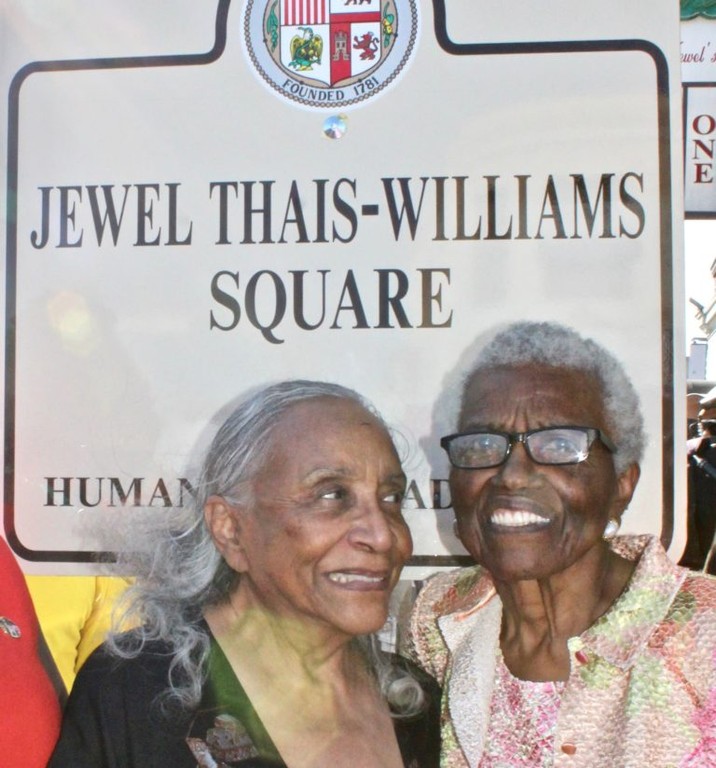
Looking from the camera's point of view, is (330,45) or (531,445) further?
(330,45)

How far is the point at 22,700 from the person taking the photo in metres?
1.73

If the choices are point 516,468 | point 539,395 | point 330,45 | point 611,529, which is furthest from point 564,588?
point 330,45

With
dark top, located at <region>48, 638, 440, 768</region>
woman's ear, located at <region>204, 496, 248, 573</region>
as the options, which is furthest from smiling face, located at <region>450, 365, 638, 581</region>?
dark top, located at <region>48, 638, 440, 768</region>

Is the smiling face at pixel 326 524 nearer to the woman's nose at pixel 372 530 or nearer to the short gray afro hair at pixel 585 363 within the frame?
the woman's nose at pixel 372 530

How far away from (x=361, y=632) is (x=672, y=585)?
603 millimetres

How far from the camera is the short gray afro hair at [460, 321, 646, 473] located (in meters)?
1.98

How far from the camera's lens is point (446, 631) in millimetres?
2127

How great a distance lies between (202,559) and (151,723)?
381 mm

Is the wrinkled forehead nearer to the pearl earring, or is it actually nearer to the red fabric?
the pearl earring

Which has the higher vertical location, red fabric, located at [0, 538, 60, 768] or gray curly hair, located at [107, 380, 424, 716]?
gray curly hair, located at [107, 380, 424, 716]

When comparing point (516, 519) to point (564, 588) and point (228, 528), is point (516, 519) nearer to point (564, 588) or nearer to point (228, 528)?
point (564, 588)

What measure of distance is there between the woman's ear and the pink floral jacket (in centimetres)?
52

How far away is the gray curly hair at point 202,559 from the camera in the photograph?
1.96 metres

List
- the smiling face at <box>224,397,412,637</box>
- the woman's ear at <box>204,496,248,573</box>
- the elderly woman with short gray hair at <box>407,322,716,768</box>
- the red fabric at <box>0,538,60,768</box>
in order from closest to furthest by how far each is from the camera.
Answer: the red fabric at <box>0,538,60,768</box>, the elderly woman with short gray hair at <box>407,322,716,768</box>, the smiling face at <box>224,397,412,637</box>, the woman's ear at <box>204,496,248,573</box>
